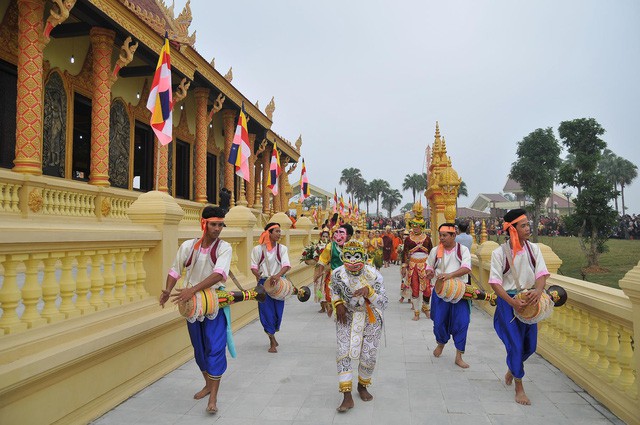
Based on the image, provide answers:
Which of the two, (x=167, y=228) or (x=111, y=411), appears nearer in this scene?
(x=111, y=411)

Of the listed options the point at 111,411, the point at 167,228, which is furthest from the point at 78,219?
the point at 111,411

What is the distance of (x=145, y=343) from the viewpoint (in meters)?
4.62

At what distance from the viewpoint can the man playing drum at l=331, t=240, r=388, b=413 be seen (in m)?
4.12

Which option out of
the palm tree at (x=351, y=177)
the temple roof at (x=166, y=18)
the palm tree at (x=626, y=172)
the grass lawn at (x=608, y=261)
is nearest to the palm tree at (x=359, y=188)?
the palm tree at (x=351, y=177)

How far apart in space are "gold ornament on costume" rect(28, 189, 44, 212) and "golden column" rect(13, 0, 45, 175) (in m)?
0.40

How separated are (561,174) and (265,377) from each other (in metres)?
22.9

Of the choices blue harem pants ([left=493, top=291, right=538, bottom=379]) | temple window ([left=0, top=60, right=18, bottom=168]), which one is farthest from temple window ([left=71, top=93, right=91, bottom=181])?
blue harem pants ([left=493, top=291, right=538, bottom=379])

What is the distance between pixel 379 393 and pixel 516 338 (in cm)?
153

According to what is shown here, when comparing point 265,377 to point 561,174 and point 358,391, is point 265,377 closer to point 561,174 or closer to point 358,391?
point 358,391

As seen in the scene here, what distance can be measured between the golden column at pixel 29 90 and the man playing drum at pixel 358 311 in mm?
7305

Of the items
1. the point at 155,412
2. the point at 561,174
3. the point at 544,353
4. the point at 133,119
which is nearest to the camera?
the point at 155,412

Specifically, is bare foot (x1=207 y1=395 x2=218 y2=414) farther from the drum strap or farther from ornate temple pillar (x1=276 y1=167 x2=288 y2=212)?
ornate temple pillar (x1=276 y1=167 x2=288 y2=212)

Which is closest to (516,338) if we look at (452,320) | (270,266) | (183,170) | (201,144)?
(452,320)

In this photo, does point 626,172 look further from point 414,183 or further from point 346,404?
point 346,404
